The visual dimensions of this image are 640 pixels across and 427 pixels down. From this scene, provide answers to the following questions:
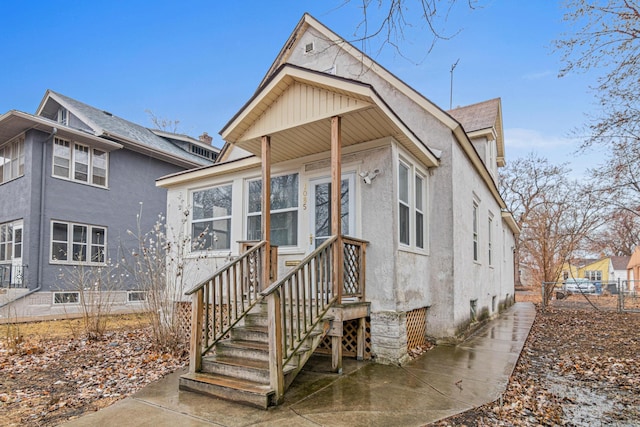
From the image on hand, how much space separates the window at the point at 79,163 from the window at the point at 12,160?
1.13m

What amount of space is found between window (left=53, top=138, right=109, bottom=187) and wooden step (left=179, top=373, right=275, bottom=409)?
448 inches

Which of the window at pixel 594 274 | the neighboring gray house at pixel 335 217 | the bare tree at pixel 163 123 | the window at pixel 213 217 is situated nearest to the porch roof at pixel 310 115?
the neighboring gray house at pixel 335 217

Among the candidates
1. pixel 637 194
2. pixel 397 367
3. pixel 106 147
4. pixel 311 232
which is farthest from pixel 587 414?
pixel 106 147

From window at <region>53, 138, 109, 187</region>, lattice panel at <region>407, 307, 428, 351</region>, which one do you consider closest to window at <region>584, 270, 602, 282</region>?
lattice panel at <region>407, 307, 428, 351</region>

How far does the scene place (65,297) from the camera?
1287 cm

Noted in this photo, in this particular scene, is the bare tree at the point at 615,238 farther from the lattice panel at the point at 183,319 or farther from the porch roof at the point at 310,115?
the lattice panel at the point at 183,319

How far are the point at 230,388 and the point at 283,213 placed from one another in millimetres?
3863

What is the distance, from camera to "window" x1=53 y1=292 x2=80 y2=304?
12.6 meters

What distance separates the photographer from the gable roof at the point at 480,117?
1116 cm

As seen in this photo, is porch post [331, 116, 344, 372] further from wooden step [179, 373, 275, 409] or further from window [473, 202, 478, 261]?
window [473, 202, 478, 261]

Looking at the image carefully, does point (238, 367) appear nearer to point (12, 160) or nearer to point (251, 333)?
point (251, 333)

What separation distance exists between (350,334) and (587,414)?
335 cm

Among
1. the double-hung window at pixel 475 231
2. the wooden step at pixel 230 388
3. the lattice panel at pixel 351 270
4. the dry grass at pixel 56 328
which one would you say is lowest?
the dry grass at pixel 56 328

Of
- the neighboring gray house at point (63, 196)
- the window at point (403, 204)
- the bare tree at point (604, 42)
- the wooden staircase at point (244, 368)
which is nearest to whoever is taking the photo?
the wooden staircase at point (244, 368)
